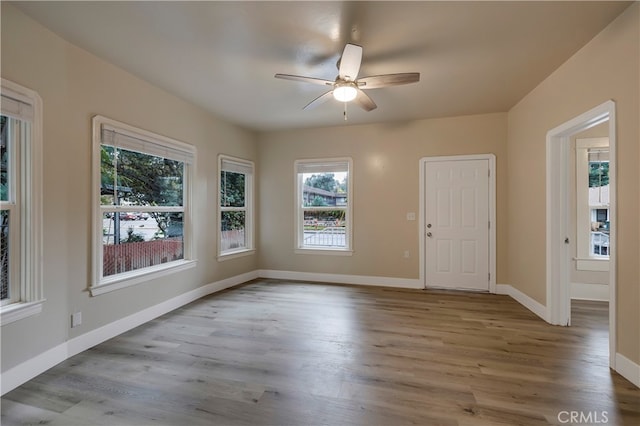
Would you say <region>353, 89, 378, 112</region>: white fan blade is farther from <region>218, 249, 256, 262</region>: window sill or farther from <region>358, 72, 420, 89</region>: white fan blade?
<region>218, 249, 256, 262</region>: window sill

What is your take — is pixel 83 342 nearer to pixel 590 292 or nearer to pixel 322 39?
pixel 322 39

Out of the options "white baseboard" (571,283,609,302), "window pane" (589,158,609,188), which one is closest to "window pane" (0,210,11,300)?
"white baseboard" (571,283,609,302)

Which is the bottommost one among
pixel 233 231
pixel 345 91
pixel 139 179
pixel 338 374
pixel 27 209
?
pixel 338 374

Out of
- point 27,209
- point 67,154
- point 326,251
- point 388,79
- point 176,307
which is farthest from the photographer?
point 326,251

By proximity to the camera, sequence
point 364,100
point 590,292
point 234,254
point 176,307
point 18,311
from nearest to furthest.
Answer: point 18,311, point 364,100, point 176,307, point 590,292, point 234,254

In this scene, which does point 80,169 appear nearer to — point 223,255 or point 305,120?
point 223,255

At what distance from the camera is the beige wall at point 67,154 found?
7.17ft

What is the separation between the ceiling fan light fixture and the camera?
8.88ft

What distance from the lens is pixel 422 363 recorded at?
2.44 meters

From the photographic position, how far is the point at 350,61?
2412 mm

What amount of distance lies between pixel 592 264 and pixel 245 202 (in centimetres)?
537

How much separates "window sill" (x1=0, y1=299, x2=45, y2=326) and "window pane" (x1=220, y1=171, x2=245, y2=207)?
8.97 ft

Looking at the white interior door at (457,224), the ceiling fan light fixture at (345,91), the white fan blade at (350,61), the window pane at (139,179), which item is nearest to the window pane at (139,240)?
the window pane at (139,179)

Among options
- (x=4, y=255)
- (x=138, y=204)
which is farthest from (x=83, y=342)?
(x=138, y=204)
